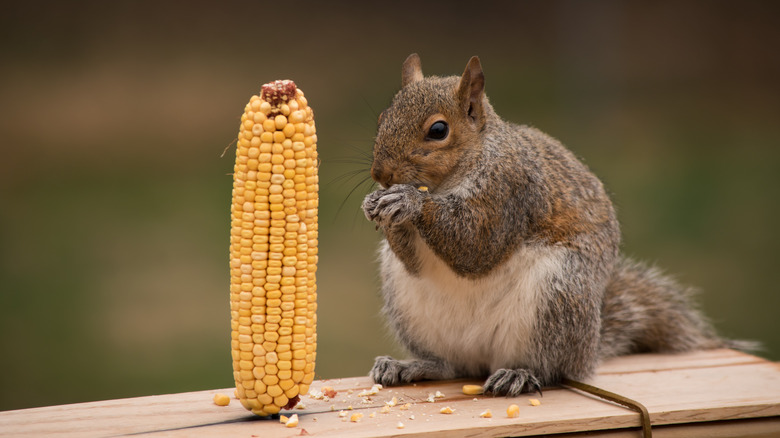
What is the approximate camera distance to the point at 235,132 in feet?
10.00

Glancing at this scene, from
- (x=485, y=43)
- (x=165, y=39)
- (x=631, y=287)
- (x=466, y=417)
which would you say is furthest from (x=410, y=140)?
(x=165, y=39)

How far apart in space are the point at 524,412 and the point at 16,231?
2026 mm

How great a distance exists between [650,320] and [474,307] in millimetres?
578

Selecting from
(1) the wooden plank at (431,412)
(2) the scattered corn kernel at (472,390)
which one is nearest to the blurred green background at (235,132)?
(1) the wooden plank at (431,412)

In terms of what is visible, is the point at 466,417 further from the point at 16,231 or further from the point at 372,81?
the point at 16,231

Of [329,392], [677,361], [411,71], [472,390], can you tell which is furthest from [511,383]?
[411,71]

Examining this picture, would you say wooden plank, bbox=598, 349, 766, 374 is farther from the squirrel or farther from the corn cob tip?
the corn cob tip

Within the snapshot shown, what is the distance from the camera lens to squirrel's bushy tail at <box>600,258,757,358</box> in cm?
209

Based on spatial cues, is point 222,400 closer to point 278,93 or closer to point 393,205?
point 393,205

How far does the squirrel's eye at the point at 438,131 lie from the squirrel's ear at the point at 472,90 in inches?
2.5

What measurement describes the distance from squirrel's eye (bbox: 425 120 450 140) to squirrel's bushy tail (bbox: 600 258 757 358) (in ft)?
2.26

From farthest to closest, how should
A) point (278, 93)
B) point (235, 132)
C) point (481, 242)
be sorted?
point (235, 132), point (481, 242), point (278, 93)

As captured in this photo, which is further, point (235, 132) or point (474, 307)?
point (235, 132)

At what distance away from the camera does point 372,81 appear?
293 cm
